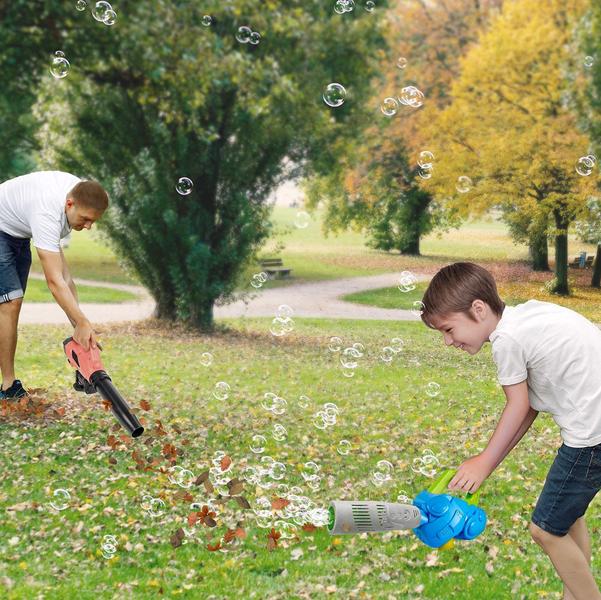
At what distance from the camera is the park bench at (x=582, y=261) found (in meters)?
17.7

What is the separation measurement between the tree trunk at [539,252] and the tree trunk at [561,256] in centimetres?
47

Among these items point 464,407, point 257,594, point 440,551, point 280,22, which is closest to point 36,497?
point 257,594

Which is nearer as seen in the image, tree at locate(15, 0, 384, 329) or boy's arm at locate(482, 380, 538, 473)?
boy's arm at locate(482, 380, 538, 473)

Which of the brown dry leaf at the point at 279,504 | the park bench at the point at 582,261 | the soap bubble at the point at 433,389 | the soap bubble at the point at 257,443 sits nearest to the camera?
the brown dry leaf at the point at 279,504

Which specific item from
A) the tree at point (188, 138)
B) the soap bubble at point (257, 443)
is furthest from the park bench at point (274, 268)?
the soap bubble at point (257, 443)

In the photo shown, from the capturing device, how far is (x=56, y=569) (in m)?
4.19

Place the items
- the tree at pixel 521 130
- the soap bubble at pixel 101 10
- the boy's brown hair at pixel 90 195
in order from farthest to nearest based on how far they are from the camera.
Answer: the tree at pixel 521 130 → the soap bubble at pixel 101 10 → the boy's brown hair at pixel 90 195

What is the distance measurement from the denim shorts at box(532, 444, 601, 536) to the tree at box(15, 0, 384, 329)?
9960 mm

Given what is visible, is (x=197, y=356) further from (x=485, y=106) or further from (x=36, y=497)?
(x=485, y=106)

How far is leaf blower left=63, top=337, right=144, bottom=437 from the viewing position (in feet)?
15.0

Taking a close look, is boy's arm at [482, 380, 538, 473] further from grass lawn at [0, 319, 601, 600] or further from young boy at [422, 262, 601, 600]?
grass lawn at [0, 319, 601, 600]

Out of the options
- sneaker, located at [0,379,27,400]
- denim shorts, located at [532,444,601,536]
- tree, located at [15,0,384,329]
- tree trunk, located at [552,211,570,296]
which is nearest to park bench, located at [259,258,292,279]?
tree, located at [15,0,384,329]

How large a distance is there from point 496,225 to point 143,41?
409 inches

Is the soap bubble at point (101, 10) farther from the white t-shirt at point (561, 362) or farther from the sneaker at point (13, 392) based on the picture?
the white t-shirt at point (561, 362)
